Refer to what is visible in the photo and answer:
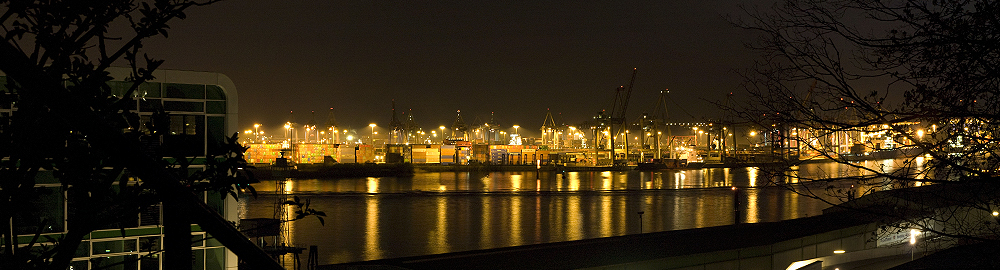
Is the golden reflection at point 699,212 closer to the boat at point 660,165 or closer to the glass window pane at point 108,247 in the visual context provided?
the glass window pane at point 108,247

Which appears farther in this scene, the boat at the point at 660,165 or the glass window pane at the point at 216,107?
the boat at the point at 660,165

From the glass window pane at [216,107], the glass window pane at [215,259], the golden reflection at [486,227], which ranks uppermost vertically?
the glass window pane at [216,107]

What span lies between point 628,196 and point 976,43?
88.5 feet

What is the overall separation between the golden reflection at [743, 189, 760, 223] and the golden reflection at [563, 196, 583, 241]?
5.04 meters

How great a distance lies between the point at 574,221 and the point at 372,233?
20.2 ft

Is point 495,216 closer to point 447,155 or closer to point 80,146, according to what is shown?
point 80,146

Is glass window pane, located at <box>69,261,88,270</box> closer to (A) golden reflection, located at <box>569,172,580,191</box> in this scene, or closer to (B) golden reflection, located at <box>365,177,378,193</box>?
(B) golden reflection, located at <box>365,177,378,193</box>

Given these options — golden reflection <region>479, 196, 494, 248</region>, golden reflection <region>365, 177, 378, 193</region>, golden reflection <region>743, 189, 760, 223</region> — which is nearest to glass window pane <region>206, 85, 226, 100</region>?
golden reflection <region>479, 196, 494, 248</region>

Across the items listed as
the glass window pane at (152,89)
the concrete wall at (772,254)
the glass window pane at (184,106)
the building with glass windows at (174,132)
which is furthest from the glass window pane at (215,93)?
the concrete wall at (772,254)

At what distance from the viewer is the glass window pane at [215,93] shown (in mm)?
8945

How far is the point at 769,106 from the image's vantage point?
14.8 ft

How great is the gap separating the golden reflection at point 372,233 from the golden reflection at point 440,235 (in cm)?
121

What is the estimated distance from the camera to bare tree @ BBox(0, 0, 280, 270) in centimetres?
144

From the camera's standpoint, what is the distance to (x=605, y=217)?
20.8m
